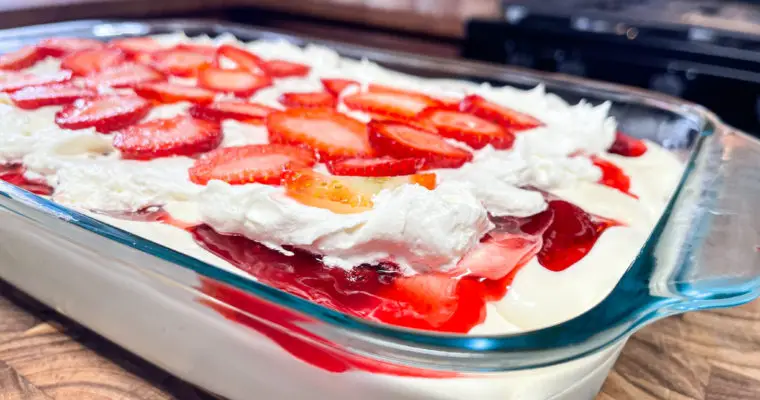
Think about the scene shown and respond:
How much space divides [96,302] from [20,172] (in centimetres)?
28

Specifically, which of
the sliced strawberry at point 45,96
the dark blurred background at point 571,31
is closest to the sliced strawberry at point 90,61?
the sliced strawberry at point 45,96

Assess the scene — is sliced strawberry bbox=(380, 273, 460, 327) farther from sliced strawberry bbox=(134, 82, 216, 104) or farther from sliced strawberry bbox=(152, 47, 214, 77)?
sliced strawberry bbox=(152, 47, 214, 77)

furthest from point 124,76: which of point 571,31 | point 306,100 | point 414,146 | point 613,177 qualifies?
point 571,31

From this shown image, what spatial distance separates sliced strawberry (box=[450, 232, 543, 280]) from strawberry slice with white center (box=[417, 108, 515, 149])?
276 millimetres

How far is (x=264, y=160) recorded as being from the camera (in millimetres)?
852

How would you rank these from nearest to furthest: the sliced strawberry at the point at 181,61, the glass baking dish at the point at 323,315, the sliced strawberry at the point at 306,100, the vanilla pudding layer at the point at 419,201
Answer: the glass baking dish at the point at 323,315 < the vanilla pudding layer at the point at 419,201 < the sliced strawberry at the point at 306,100 < the sliced strawberry at the point at 181,61

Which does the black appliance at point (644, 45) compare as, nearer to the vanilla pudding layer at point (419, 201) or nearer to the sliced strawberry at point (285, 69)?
the vanilla pudding layer at point (419, 201)

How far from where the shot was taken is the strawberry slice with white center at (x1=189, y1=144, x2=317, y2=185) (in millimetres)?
817

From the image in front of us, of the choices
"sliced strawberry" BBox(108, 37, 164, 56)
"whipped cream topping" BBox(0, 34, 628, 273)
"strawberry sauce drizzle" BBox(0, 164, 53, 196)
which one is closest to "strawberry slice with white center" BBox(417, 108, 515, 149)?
"whipped cream topping" BBox(0, 34, 628, 273)

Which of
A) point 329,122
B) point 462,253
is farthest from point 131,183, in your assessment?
point 462,253

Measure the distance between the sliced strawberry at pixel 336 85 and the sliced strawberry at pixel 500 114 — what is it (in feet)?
0.76

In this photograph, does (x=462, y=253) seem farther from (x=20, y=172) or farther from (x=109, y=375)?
(x=20, y=172)

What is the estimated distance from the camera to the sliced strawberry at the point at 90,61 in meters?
1.27

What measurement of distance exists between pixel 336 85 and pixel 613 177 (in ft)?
1.80
